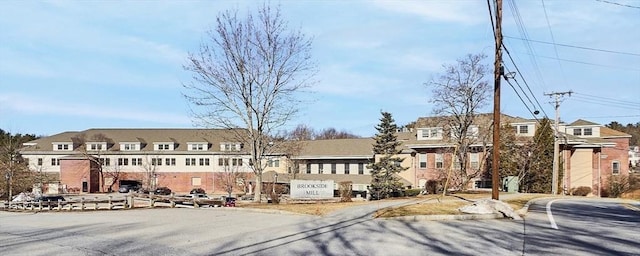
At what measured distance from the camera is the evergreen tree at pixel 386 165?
149 ft

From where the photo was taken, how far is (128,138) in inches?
3201

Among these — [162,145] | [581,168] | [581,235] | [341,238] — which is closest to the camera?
[581,235]

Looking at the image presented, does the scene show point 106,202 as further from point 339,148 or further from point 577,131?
point 577,131

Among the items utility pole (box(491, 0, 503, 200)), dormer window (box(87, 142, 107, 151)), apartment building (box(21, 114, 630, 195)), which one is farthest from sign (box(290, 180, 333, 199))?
dormer window (box(87, 142, 107, 151))

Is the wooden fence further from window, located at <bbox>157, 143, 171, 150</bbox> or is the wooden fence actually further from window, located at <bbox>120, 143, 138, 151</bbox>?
window, located at <bbox>120, 143, 138, 151</bbox>

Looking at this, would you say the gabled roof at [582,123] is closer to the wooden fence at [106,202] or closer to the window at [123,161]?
the wooden fence at [106,202]

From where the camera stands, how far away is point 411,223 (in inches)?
640

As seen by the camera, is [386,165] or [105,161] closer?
[386,165]

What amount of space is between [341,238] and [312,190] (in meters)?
16.8

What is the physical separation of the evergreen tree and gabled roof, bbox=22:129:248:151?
35869mm

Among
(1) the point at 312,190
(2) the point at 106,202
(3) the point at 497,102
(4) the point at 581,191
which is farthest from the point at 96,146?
(3) the point at 497,102

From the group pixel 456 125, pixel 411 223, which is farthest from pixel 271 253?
pixel 456 125

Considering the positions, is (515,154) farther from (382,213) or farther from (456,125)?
(382,213)

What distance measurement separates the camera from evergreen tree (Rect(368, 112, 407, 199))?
45344mm
